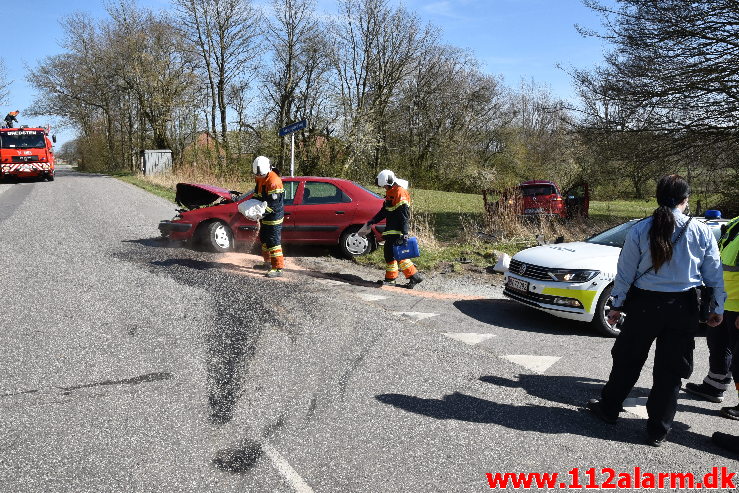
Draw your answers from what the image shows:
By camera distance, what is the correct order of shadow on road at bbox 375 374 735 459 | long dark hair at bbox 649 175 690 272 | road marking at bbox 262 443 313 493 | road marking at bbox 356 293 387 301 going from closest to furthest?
road marking at bbox 262 443 313 493 → long dark hair at bbox 649 175 690 272 → shadow on road at bbox 375 374 735 459 → road marking at bbox 356 293 387 301

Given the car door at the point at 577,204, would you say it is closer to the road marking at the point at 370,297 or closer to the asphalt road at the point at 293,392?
the asphalt road at the point at 293,392

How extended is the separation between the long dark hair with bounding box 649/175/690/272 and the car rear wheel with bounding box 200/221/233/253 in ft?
24.8

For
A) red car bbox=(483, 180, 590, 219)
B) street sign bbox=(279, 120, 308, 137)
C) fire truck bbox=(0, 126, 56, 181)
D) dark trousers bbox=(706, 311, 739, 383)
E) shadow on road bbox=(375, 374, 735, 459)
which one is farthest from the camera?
fire truck bbox=(0, 126, 56, 181)

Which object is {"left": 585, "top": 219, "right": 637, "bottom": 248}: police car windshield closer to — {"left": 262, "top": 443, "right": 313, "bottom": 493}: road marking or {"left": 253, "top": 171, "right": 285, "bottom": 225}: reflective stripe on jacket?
{"left": 253, "top": 171, "right": 285, "bottom": 225}: reflective stripe on jacket

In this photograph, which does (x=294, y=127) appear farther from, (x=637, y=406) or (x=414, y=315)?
(x=637, y=406)

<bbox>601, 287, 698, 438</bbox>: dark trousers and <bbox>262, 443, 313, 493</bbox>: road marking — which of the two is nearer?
<bbox>262, 443, 313, 493</bbox>: road marking

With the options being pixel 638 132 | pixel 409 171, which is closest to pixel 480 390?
pixel 638 132

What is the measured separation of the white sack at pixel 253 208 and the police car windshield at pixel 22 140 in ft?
79.8

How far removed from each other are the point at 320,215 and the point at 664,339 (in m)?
7.05

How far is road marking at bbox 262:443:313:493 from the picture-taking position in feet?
9.74

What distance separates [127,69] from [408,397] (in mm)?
38550

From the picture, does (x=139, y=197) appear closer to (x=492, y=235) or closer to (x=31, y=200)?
(x=31, y=200)

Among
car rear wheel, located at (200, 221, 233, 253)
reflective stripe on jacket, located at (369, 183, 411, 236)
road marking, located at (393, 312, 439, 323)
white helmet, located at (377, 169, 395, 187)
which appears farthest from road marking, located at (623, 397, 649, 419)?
car rear wheel, located at (200, 221, 233, 253)

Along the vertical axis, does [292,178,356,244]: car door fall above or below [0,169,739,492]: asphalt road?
above
